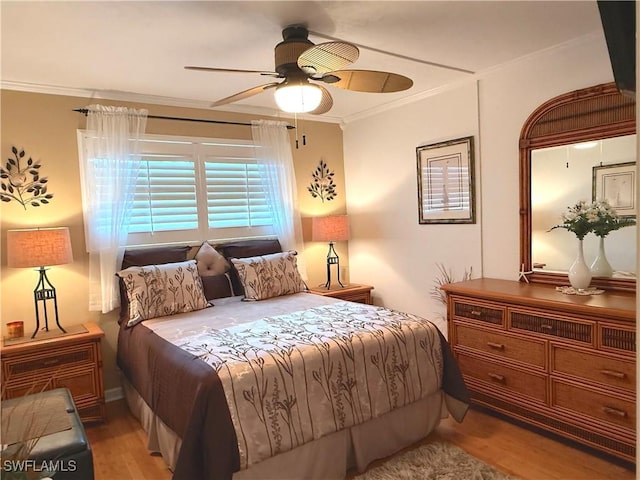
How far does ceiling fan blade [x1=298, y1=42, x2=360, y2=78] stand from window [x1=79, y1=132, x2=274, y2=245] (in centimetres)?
205

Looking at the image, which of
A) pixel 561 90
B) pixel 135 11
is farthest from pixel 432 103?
pixel 135 11

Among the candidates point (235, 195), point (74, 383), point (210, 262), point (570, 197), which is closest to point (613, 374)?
point (570, 197)

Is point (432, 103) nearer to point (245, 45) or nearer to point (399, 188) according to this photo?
point (399, 188)

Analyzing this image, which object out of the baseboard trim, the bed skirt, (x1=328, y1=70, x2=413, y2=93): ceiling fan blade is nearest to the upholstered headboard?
the baseboard trim

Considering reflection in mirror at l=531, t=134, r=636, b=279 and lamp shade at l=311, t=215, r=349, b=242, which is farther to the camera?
lamp shade at l=311, t=215, r=349, b=242

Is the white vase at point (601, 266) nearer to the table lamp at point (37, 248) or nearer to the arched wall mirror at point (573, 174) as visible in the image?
the arched wall mirror at point (573, 174)

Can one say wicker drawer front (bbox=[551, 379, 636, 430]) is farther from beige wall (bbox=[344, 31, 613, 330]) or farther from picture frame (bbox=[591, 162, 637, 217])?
picture frame (bbox=[591, 162, 637, 217])

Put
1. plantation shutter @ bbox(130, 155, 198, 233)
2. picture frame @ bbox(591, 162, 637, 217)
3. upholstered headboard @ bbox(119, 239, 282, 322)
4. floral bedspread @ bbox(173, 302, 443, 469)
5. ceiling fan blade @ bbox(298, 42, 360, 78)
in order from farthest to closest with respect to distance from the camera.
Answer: plantation shutter @ bbox(130, 155, 198, 233) < upholstered headboard @ bbox(119, 239, 282, 322) < picture frame @ bbox(591, 162, 637, 217) < floral bedspread @ bbox(173, 302, 443, 469) < ceiling fan blade @ bbox(298, 42, 360, 78)

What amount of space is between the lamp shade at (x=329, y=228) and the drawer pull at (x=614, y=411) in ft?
8.59

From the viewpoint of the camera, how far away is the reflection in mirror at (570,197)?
2740 millimetres

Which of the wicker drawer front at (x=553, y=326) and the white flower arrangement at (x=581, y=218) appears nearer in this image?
the wicker drawer front at (x=553, y=326)

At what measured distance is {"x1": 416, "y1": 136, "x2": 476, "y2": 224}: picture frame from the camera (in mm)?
3633

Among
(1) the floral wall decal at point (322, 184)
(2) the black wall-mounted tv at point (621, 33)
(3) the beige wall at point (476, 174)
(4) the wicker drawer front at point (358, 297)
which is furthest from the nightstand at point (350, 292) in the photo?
(2) the black wall-mounted tv at point (621, 33)

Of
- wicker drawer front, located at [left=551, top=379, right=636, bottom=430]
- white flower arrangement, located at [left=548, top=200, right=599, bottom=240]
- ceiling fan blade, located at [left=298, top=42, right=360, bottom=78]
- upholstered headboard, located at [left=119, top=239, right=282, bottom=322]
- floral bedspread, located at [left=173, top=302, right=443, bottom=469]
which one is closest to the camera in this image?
ceiling fan blade, located at [left=298, top=42, right=360, bottom=78]
